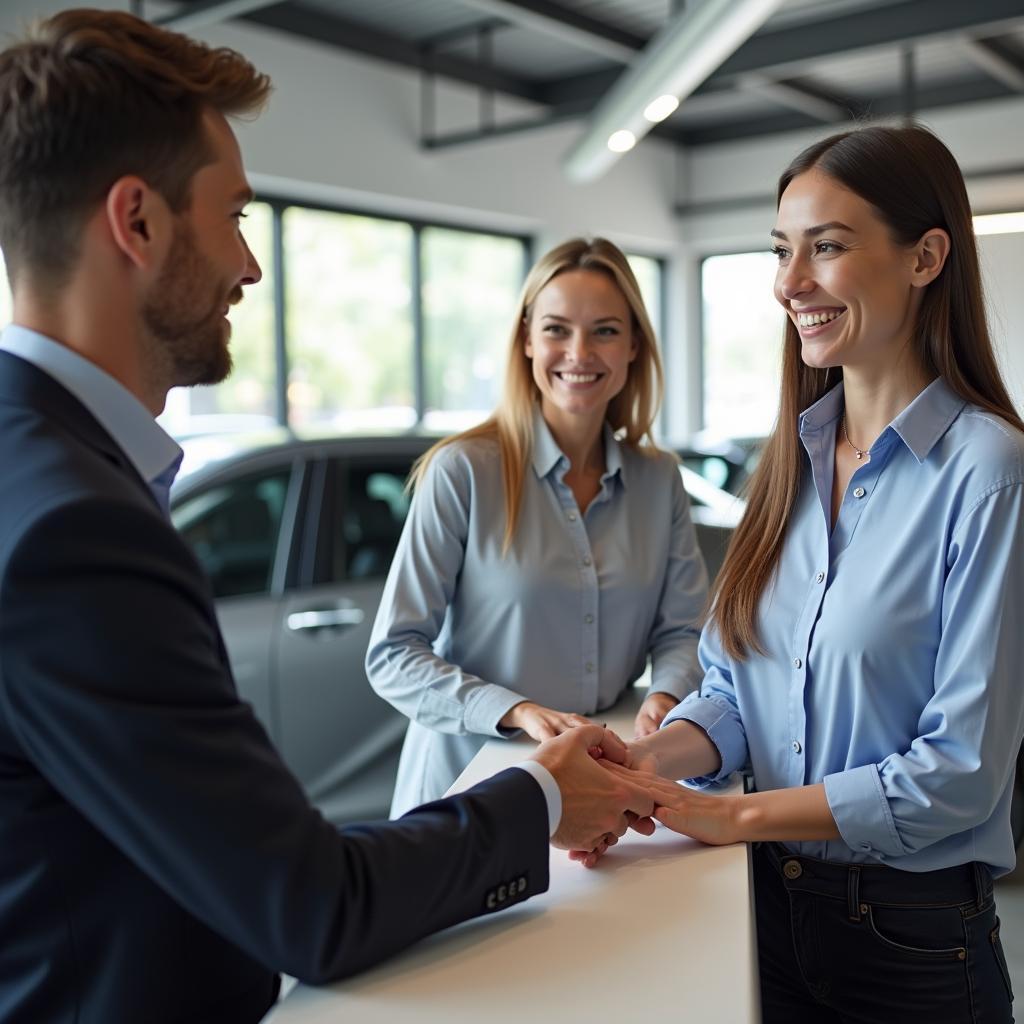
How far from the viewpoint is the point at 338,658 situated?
348 centimetres

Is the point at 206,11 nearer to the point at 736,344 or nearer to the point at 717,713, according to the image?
the point at 717,713

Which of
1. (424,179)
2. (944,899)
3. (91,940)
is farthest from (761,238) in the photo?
(91,940)

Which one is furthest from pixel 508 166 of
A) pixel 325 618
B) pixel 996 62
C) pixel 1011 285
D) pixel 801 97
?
pixel 1011 285

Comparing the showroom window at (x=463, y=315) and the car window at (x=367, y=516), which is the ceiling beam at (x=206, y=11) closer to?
the car window at (x=367, y=516)

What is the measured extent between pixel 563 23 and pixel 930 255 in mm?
4691

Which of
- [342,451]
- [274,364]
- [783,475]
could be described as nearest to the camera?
[783,475]

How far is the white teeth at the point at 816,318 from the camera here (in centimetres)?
156

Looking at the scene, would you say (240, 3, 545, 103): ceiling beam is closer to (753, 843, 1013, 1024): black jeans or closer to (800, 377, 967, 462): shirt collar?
(800, 377, 967, 462): shirt collar

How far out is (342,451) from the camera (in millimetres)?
3689

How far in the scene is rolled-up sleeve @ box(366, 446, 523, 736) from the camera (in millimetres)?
1943

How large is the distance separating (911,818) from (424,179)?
267 inches

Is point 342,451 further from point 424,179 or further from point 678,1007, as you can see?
point 424,179

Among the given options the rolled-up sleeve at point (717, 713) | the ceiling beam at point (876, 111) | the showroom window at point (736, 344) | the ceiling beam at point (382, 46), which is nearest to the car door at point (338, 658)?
the rolled-up sleeve at point (717, 713)

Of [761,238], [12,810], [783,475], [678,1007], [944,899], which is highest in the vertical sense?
[761,238]
